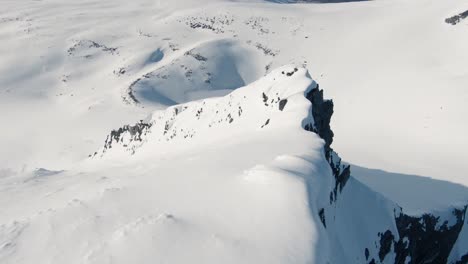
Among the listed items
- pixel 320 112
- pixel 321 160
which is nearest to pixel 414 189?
pixel 320 112

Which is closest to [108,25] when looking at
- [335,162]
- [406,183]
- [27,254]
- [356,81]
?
[356,81]

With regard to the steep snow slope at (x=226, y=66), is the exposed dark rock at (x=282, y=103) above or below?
above

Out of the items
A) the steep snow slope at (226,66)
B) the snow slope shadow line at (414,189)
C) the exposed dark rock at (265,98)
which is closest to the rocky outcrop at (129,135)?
the steep snow slope at (226,66)

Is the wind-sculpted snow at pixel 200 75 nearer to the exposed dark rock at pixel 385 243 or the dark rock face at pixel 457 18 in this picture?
the dark rock face at pixel 457 18

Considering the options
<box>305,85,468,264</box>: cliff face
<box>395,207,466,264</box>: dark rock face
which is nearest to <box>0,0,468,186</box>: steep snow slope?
<box>395,207,466,264</box>: dark rock face

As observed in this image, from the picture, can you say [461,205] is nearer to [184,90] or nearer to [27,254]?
[27,254]
